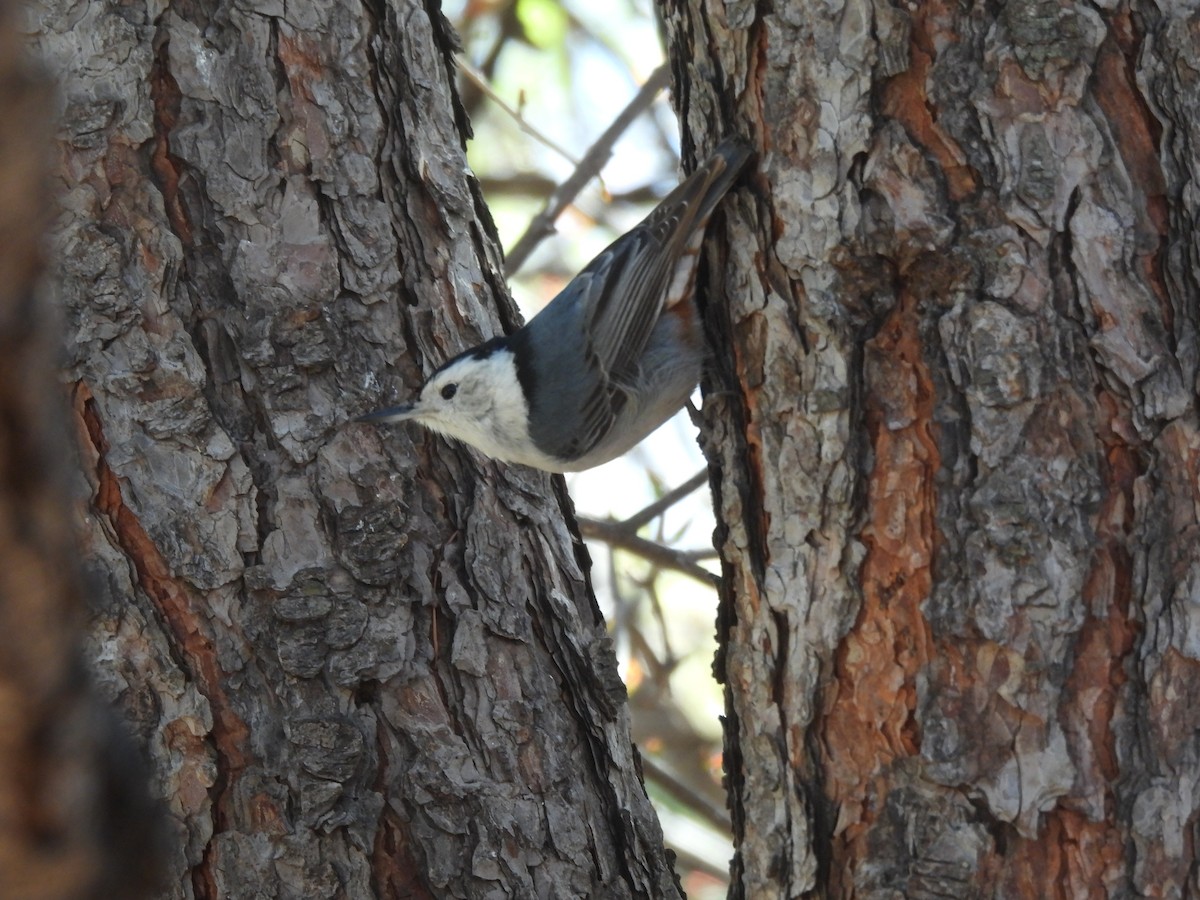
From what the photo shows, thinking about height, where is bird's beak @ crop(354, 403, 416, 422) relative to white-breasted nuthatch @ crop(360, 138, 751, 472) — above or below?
below

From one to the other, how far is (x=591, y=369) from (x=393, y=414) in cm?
62

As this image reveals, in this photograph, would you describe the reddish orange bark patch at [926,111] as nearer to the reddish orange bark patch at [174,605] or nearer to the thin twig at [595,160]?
the reddish orange bark patch at [174,605]

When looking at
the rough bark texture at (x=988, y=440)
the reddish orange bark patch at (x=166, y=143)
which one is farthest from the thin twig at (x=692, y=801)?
the reddish orange bark patch at (x=166, y=143)

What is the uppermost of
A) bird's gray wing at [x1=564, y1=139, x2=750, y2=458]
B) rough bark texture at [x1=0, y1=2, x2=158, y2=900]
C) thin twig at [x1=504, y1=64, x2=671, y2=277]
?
thin twig at [x1=504, y1=64, x2=671, y2=277]

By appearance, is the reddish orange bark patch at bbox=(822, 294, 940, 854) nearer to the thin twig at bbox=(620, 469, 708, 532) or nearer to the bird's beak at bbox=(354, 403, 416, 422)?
the bird's beak at bbox=(354, 403, 416, 422)

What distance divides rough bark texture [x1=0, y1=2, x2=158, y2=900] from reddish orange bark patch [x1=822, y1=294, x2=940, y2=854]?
989 millimetres

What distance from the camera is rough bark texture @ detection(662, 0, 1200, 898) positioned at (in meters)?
1.40

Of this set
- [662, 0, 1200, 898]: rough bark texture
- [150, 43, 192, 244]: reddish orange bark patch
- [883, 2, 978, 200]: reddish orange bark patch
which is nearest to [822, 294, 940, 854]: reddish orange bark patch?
[662, 0, 1200, 898]: rough bark texture

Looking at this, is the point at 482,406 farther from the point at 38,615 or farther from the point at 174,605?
the point at 38,615

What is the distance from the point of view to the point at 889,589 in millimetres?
1507

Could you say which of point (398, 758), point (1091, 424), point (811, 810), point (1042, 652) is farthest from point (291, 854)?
point (1091, 424)

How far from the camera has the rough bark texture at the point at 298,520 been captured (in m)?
1.88

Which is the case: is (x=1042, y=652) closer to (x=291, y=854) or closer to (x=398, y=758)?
(x=398, y=758)

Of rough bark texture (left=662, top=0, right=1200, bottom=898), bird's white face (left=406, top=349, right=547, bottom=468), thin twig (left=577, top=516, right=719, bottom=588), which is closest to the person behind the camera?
rough bark texture (left=662, top=0, right=1200, bottom=898)
